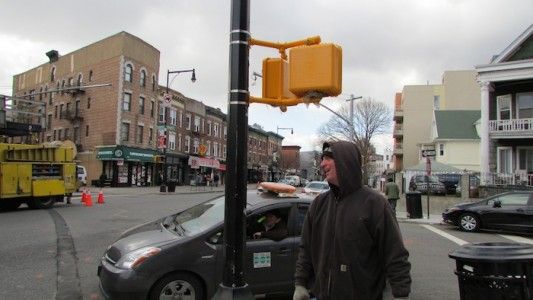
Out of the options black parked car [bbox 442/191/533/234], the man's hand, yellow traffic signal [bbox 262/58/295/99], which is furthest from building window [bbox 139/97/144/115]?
the man's hand

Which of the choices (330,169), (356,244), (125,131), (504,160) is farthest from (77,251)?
(125,131)

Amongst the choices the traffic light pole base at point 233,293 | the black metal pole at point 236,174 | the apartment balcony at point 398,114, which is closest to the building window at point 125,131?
the apartment balcony at point 398,114

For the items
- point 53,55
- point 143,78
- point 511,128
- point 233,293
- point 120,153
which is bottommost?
point 233,293

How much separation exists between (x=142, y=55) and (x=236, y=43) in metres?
46.6

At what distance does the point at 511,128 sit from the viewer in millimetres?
25609

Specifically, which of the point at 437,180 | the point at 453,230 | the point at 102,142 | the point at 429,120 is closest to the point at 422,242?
the point at 453,230

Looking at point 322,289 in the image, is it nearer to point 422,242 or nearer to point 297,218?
point 297,218

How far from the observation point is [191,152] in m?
59.1

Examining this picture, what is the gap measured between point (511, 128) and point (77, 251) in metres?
23.1

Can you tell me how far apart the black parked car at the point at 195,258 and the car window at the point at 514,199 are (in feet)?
37.9

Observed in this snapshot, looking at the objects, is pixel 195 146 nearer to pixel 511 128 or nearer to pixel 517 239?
pixel 511 128

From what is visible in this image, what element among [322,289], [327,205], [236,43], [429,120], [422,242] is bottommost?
[422,242]

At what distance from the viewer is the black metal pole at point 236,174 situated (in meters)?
3.89

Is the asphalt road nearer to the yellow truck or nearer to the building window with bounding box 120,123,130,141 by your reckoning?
the yellow truck
